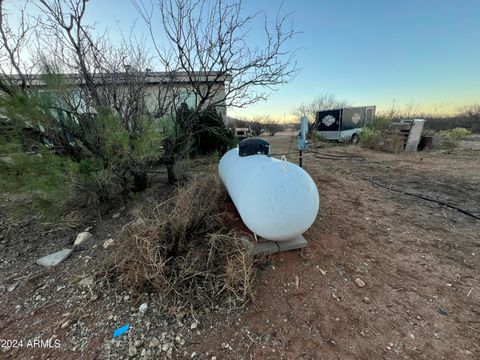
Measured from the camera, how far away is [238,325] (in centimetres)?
166

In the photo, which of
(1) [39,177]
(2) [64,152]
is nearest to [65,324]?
(1) [39,177]

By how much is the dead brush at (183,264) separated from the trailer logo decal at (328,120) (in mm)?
12072

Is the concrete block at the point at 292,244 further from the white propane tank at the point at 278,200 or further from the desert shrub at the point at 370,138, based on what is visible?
the desert shrub at the point at 370,138

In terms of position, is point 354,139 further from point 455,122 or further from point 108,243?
point 455,122

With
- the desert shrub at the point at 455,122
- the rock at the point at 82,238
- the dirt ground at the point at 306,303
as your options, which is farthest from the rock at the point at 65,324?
the desert shrub at the point at 455,122

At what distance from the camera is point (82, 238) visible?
2670 millimetres

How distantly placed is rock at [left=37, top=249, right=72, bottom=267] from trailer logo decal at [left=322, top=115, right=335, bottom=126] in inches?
512

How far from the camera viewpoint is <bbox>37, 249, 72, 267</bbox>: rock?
2.31m

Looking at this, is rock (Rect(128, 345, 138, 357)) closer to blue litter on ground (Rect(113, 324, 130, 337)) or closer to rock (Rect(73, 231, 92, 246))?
blue litter on ground (Rect(113, 324, 130, 337))

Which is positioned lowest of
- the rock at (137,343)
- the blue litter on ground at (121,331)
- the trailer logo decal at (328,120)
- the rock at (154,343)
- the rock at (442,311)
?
Answer: the rock at (442,311)

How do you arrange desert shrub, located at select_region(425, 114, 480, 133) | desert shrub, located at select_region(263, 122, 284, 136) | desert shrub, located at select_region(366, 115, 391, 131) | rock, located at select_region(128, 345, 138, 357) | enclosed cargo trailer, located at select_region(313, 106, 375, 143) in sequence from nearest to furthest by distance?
rock, located at select_region(128, 345, 138, 357)
desert shrub, located at select_region(366, 115, 391, 131)
enclosed cargo trailer, located at select_region(313, 106, 375, 143)
desert shrub, located at select_region(425, 114, 480, 133)
desert shrub, located at select_region(263, 122, 284, 136)

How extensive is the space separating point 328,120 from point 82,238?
1294cm

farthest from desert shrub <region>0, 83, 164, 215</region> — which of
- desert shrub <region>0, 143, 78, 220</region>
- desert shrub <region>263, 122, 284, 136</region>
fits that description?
desert shrub <region>263, 122, 284, 136</region>

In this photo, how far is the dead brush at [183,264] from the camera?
6.05 feet
